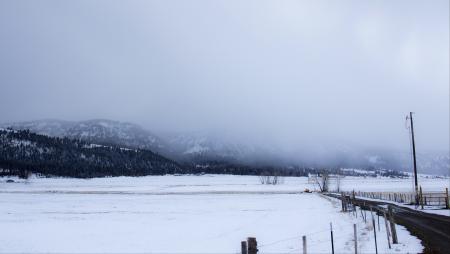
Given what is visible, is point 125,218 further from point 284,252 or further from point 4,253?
point 284,252

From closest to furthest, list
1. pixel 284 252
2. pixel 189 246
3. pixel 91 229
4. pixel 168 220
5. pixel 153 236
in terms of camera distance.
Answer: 1. pixel 284 252
2. pixel 189 246
3. pixel 153 236
4. pixel 91 229
5. pixel 168 220

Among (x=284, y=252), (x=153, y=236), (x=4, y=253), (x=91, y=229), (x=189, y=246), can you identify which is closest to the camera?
(x=284, y=252)

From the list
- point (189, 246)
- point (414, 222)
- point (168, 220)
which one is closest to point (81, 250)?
point (189, 246)

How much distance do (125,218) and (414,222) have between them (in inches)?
977

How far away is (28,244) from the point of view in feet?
83.7

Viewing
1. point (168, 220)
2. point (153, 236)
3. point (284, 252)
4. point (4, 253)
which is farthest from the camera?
point (168, 220)

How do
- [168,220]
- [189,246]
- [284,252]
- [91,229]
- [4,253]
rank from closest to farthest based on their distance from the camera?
[284,252] < [4,253] < [189,246] < [91,229] < [168,220]

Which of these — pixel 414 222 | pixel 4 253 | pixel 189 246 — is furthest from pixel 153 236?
pixel 414 222

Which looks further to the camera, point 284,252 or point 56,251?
point 56,251

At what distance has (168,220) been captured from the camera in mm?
39375

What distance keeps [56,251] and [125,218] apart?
18.4m

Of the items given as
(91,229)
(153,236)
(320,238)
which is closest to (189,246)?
(153,236)

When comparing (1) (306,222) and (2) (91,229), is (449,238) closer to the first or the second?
(1) (306,222)

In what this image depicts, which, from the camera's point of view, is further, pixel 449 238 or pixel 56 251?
pixel 56 251
